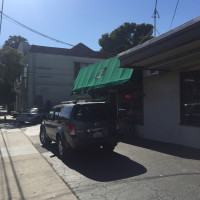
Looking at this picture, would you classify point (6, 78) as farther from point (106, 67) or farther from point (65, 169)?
point (65, 169)

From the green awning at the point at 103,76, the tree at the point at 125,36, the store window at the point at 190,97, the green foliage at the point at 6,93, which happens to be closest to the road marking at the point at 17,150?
the green awning at the point at 103,76

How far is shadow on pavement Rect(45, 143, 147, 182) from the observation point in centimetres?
560

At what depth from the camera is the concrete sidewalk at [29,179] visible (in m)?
4.68

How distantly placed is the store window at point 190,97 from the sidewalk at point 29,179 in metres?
5.38

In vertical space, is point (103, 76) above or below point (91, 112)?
above

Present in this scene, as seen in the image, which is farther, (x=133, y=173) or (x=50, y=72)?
(x=50, y=72)

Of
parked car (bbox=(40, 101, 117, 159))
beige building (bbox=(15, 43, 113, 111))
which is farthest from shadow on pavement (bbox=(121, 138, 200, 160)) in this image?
beige building (bbox=(15, 43, 113, 111))

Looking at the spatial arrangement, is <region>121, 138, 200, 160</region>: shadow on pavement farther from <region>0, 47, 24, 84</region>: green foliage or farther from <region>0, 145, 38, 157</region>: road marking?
<region>0, 47, 24, 84</region>: green foliage

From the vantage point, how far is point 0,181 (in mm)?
5543

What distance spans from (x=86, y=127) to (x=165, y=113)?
170 inches

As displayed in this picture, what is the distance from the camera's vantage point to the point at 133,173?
5.66 meters

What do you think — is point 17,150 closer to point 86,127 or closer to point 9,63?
point 86,127

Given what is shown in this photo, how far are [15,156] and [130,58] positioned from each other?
5352mm

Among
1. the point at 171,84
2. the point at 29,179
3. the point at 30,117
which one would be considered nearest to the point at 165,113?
the point at 171,84
